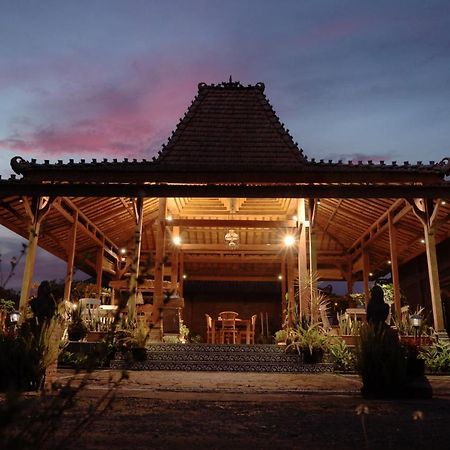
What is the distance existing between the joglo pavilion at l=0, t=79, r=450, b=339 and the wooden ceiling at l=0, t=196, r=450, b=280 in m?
0.04

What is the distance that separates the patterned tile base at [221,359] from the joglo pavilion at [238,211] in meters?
1.01

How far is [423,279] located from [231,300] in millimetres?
7171

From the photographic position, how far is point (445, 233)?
11609 mm

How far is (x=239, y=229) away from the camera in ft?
49.9

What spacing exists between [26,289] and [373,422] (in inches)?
304

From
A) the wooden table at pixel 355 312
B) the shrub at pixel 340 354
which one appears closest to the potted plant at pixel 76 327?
the shrub at pixel 340 354

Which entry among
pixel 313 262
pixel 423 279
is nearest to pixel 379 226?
pixel 423 279

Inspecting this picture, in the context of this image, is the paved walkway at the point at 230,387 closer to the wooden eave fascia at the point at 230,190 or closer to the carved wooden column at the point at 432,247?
the carved wooden column at the point at 432,247

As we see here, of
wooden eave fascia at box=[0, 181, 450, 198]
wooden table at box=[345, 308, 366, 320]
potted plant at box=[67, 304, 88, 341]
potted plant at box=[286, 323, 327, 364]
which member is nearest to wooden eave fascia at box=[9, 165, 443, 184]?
wooden eave fascia at box=[0, 181, 450, 198]

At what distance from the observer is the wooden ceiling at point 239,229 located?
11.7 m

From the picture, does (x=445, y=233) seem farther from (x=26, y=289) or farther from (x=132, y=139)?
(x=26, y=289)

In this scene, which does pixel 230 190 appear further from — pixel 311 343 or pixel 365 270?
pixel 365 270

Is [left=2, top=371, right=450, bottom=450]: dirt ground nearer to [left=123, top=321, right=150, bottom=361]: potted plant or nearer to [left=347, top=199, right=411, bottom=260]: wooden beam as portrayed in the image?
[left=123, top=321, right=150, bottom=361]: potted plant

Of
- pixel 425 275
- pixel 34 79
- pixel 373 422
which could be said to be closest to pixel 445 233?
pixel 425 275
